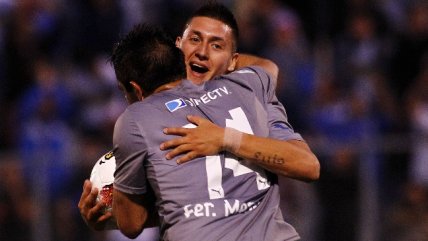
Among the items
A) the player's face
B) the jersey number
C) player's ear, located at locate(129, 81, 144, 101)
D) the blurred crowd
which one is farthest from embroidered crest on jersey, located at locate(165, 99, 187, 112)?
the blurred crowd

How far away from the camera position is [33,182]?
889cm

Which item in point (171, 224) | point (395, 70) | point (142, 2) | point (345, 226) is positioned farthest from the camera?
point (142, 2)

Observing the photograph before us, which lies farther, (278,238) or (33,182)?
(33,182)

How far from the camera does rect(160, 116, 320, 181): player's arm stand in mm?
4508

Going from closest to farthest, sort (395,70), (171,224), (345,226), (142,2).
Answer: (171,224) → (345,226) → (395,70) → (142,2)

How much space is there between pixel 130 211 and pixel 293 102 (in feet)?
16.2

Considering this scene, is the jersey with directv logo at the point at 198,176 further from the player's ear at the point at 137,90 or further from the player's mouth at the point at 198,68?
the player's mouth at the point at 198,68

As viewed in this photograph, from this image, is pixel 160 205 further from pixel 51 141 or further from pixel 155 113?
pixel 51 141

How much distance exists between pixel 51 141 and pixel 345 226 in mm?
2784

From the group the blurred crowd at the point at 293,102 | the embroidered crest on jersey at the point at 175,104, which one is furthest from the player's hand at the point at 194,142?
the blurred crowd at the point at 293,102

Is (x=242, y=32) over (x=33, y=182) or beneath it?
over

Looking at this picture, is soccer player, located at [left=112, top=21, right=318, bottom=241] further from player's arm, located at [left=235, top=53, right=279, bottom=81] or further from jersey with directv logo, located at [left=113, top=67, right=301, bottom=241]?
player's arm, located at [left=235, top=53, right=279, bottom=81]

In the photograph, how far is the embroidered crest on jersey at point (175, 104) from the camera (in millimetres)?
4578

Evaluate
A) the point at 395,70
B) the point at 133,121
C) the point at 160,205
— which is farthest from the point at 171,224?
the point at 395,70
